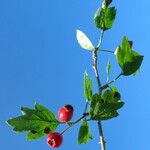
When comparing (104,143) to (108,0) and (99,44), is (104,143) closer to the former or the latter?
(99,44)

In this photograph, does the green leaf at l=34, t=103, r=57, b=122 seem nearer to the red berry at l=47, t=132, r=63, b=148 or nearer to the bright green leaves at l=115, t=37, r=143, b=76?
the red berry at l=47, t=132, r=63, b=148

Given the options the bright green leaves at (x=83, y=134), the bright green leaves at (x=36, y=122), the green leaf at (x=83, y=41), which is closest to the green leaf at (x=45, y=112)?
the bright green leaves at (x=36, y=122)

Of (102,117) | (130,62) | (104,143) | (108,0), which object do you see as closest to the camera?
(104,143)

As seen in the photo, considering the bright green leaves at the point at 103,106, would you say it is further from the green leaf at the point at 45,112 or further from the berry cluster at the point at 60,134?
the green leaf at the point at 45,112

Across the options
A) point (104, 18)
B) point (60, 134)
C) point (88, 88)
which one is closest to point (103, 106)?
point (88, 88)

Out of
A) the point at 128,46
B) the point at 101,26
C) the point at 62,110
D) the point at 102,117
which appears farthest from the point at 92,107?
the point at 101,26

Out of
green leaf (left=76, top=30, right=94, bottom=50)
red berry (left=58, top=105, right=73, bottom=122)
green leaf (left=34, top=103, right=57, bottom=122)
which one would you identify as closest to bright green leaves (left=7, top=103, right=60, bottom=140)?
green leaf (left=34, top=103, right=57, bottom=122)

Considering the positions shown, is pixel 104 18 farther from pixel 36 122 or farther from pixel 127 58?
pixel 36 122
